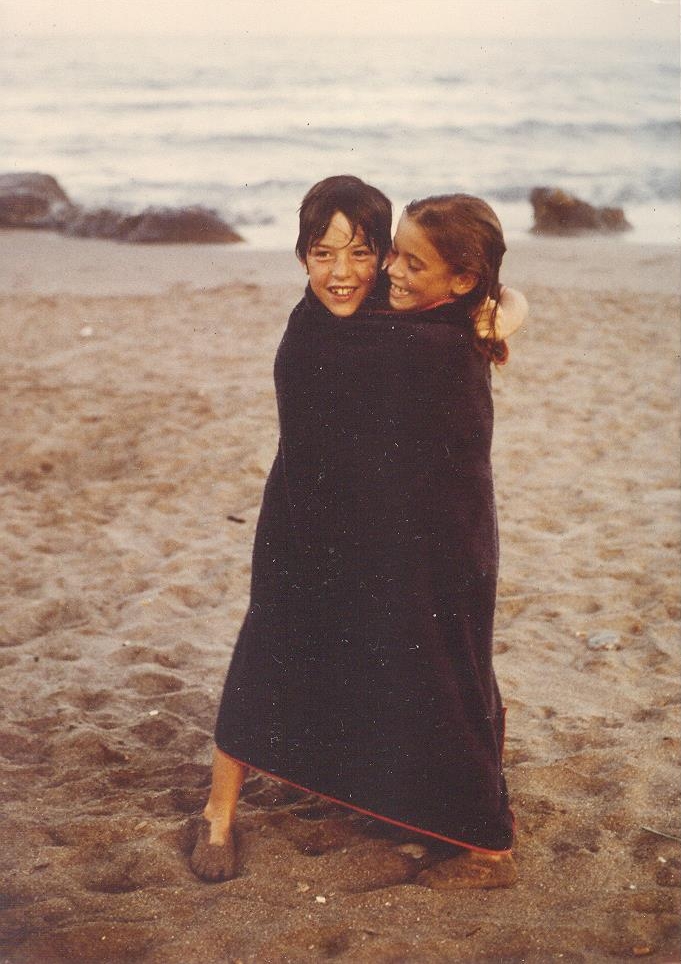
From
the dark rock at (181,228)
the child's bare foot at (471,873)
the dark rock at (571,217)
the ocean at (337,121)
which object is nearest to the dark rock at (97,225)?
the dark rock at (181,228)

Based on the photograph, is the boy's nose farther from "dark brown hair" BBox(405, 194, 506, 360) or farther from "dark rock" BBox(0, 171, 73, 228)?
"dark rock" BBox(0, 171, 73, 228)

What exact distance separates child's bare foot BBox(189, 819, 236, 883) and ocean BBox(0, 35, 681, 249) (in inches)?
449

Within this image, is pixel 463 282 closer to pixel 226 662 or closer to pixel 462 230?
pixel 462 230

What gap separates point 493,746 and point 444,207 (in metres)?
1.22

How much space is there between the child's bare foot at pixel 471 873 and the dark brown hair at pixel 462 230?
1.33 m

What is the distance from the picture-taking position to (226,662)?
3561mm

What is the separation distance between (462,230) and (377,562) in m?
0.73

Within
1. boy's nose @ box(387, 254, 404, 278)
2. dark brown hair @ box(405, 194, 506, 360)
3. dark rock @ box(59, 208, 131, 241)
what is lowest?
dark rock @ box(59, 208, 131, 241)

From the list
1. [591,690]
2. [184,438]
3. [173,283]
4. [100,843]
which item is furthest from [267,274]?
[100,843]

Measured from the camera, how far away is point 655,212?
16188 millimetres

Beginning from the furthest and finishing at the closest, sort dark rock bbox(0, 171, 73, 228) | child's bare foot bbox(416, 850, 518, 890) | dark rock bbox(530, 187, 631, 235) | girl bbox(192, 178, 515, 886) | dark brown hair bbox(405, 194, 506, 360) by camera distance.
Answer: dark rock bbox(0, 171, 73, 228) → dark rock bbox(530, 187, 631, 235) → child's bare foot bbox(416, 850, 518, 890) → girl bbox(192, 178, 515, 886) → dark brown hair bbox(405, 194, 506, 360)

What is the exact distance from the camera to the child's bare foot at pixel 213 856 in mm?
2395

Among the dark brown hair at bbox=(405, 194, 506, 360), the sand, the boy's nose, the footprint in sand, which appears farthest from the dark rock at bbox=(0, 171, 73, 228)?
the dark brown hair at bbox=(405, 194, 506, 360)

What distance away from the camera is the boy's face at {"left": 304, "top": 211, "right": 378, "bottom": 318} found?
2.15m
